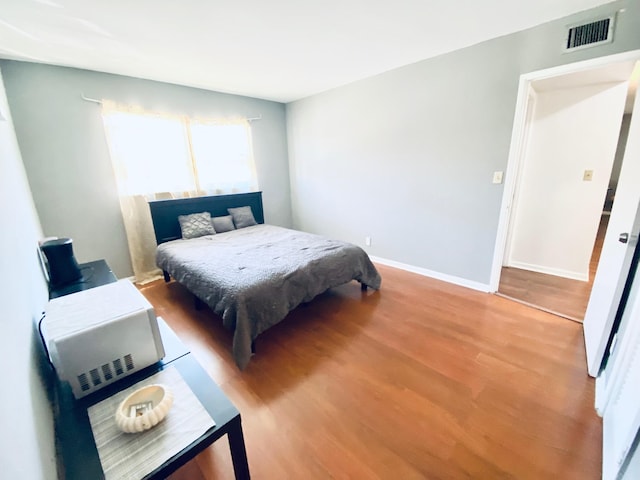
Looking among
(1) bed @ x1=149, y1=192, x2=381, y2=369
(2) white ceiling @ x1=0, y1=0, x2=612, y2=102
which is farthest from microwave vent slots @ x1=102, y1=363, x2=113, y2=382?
(2) white ceiling @ x1=0, y1=0, x2=612, y2=102

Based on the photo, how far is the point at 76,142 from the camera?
2.84 meters

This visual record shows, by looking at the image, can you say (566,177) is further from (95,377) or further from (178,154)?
(178,154)

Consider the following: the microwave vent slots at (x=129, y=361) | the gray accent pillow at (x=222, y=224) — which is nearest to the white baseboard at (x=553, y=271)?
the gray accent pillow at (x=222, y=224)

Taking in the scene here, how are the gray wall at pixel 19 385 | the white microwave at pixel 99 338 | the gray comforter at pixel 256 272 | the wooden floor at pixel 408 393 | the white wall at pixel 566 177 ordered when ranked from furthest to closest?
the white wall at pixel 566 177
the gray comforter at pixel 256 272
the wooden floor at pixel 408 393
the white microwave at pixel 99 338
the gray wall at pixel 19 385

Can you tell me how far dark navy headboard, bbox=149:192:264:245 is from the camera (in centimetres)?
331

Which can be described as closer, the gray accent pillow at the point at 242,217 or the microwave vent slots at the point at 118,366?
the microwave vent slots at the point at 118,366

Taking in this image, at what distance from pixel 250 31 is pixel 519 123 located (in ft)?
8.06

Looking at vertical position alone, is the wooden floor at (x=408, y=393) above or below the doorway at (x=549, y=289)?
below

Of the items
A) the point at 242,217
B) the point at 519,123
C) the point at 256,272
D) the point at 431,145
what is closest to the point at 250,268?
the point at 256,272

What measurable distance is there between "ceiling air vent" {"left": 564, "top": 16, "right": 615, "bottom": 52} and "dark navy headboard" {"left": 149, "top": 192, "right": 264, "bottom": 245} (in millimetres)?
3823

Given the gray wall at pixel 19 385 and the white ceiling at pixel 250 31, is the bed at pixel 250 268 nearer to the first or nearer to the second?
the gray wall at pixel 19 385

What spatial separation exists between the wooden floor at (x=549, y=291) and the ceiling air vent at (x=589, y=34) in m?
2.17

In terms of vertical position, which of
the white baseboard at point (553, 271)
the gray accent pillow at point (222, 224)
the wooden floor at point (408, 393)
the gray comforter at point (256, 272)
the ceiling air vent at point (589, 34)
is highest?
the ceiling air vent at point (589, 34)

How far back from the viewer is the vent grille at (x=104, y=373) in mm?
987
